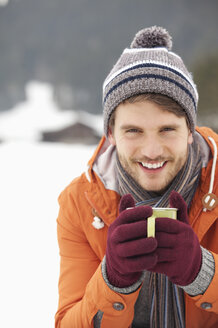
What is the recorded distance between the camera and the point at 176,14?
1741 inches

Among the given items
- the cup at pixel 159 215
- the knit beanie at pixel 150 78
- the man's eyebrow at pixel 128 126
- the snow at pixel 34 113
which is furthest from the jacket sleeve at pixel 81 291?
the snow at pixel 34 113

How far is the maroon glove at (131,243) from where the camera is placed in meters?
0.85

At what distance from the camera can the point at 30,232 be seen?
2.70m

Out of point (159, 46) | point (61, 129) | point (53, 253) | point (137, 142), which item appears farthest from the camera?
point (61, 129)

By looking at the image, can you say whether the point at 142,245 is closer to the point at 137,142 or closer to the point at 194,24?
the point at 137,142

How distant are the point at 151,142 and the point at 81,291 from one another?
0.67m

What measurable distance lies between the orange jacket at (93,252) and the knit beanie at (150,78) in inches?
11.0

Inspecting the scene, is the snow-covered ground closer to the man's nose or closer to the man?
the man

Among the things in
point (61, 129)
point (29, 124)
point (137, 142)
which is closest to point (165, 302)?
point (137, 142)

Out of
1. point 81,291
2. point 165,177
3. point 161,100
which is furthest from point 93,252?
point 161,100

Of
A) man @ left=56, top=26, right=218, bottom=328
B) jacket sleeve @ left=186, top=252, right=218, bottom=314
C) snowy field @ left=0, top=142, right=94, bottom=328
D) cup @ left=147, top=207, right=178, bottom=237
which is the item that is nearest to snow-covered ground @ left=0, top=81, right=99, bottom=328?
snowy field @ left=0, top=142, right=94, bottom=328

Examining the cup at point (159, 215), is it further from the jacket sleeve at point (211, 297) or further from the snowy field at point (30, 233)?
the snowy field at point (30, 233)

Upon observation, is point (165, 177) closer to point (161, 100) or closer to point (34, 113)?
point (161, 100)

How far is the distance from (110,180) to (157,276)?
44 cm
